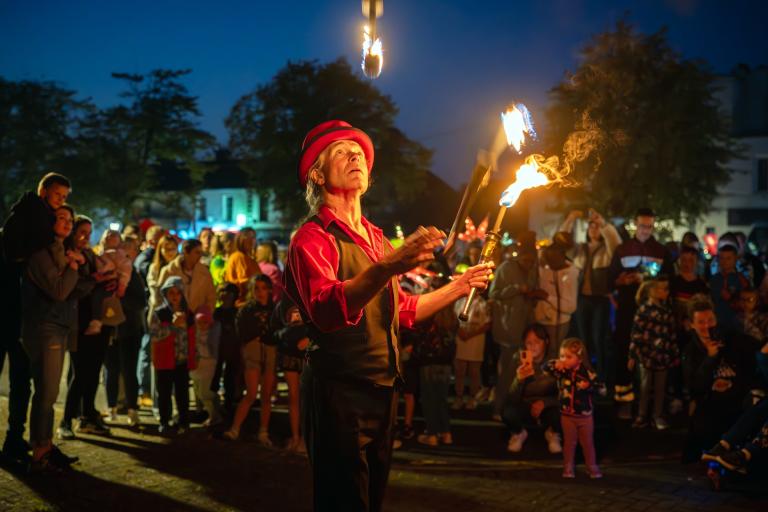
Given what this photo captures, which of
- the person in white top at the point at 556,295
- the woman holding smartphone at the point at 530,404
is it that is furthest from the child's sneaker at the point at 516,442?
the person in white top at the point at 556,295

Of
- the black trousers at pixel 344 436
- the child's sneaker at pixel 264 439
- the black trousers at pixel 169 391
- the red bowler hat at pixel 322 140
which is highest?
the red bowler hat at pixel 322 140

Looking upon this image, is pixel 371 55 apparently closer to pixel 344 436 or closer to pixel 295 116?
A: pixel 344 436

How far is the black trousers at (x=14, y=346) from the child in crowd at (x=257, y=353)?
81.0 inches

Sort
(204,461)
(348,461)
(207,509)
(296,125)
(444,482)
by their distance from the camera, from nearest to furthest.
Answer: (348,461), (207,509), (444,482), (204,461), (296,125)

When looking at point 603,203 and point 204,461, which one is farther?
point 603,203

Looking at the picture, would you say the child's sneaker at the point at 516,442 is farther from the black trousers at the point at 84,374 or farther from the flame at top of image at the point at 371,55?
the flame at top of image at the point at 371,55

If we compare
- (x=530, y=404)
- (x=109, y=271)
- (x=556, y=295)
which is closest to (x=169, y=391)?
(x=109, y=271)

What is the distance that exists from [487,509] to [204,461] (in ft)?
8.79

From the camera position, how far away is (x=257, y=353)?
783 centimetres

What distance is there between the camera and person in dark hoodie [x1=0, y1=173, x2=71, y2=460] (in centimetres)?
602

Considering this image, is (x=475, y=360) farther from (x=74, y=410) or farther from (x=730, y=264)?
(x=74, y=410)

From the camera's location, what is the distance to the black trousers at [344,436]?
319cm

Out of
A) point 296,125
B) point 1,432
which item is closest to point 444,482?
point 1,432

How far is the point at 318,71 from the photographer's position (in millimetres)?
35594
